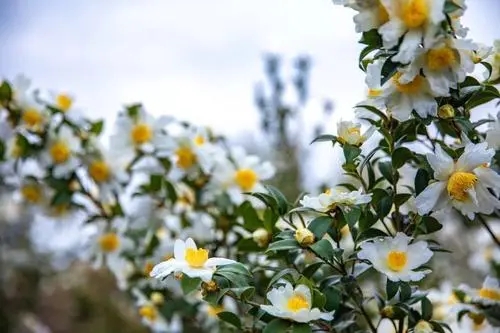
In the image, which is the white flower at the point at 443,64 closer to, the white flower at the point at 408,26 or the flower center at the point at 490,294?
the white flower at the point at 408,26

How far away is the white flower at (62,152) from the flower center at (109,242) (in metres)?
0.11

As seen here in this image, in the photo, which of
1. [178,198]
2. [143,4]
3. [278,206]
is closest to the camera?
[278,206]

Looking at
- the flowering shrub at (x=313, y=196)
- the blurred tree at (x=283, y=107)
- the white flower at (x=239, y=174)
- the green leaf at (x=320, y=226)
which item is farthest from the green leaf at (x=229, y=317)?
the blurred tree at (x=283, y=107)

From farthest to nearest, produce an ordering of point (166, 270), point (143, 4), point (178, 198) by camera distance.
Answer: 1. point (143, 4)
2. point (178, 198)
3. point (166, 270)

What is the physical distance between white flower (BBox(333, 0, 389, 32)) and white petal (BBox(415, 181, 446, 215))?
0.45ft

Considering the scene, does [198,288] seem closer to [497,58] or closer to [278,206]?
[278,206]

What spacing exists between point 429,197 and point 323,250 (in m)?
0.09

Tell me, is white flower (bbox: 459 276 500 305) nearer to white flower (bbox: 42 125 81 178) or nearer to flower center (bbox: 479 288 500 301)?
flower center (bbox: 479 288 500 301)

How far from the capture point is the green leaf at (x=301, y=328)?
0.51 metres

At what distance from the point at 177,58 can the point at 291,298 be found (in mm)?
1707

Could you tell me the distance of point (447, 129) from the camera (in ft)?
2.13

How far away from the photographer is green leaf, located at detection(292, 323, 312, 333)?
51cm

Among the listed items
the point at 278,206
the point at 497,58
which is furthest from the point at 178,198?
the point at 497,58

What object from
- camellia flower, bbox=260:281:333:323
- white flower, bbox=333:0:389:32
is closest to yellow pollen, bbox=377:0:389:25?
white flower, bbox=333:0:389:32
